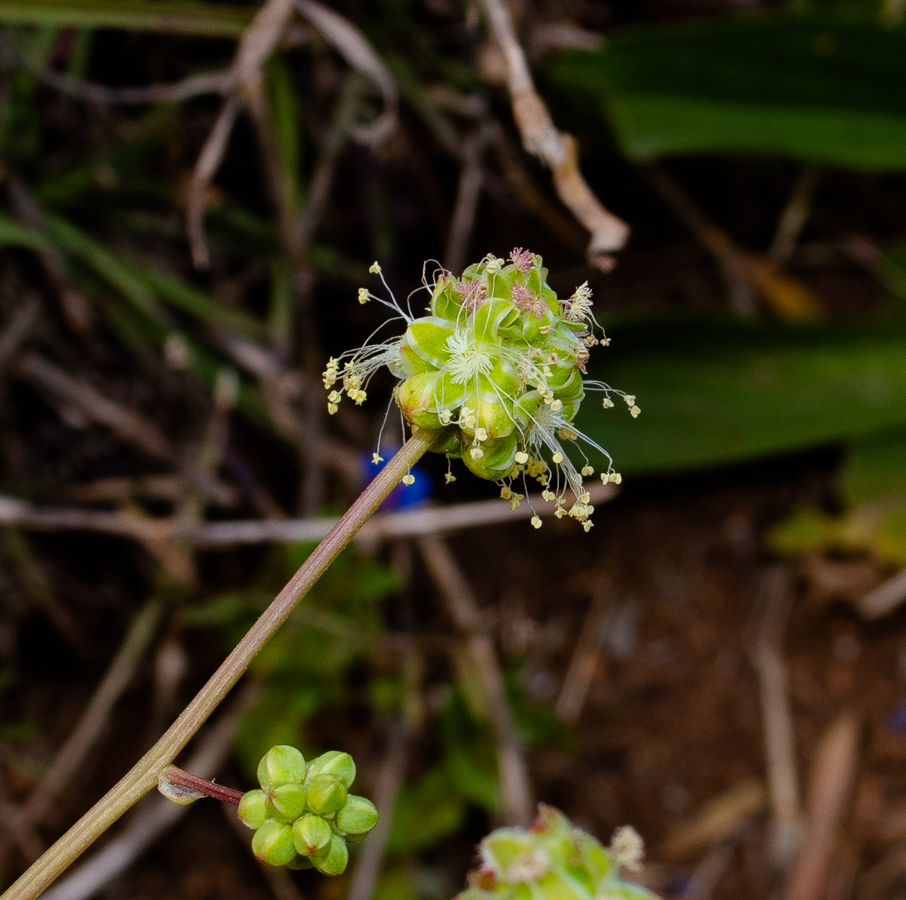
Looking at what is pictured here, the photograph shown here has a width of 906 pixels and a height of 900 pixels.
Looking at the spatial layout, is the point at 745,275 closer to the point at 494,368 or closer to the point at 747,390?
the point at 747,390

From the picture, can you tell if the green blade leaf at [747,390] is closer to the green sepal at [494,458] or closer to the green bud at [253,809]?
the green sepal at [494,458]

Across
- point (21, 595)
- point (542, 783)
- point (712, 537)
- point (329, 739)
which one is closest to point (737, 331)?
point (712, 537)

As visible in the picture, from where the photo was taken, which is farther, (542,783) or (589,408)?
(542,783)

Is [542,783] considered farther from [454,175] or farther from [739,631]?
[454,175]

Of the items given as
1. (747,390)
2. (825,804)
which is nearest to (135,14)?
(747,390)

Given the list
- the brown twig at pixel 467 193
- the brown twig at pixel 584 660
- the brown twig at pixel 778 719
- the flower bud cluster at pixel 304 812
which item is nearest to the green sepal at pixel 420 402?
the flower bud cluster at pixel 304 812

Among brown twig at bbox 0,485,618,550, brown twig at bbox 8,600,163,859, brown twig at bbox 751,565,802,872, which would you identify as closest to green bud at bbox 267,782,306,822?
brown twig at bbox 0,485,618,550

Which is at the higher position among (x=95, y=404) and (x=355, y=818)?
(x=95, y=404)
